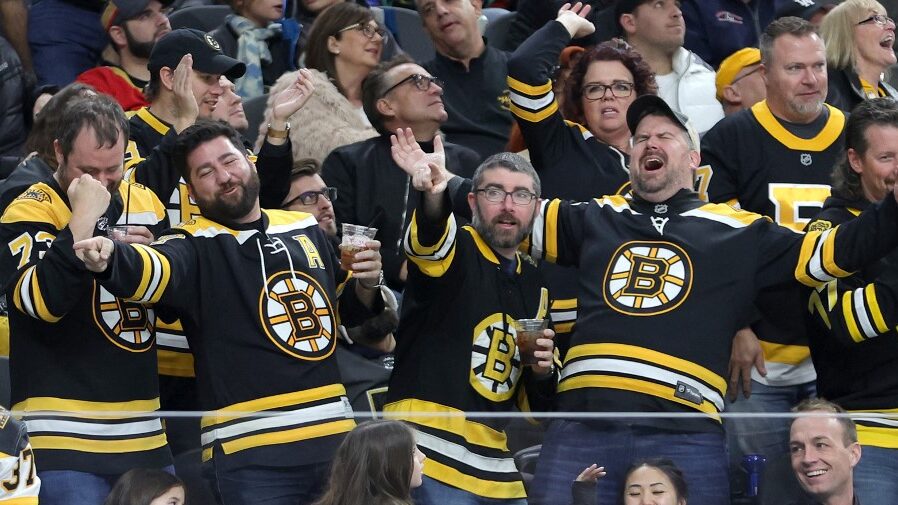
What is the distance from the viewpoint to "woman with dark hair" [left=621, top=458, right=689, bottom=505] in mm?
4207

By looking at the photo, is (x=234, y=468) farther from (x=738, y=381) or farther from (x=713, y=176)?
(x=713, y=176)

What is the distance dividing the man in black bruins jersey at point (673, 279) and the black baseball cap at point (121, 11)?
2474 mm

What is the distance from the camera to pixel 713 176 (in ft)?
18.9

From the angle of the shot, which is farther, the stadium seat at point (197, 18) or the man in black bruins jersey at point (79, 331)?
the stadium seat at point (197, 18)

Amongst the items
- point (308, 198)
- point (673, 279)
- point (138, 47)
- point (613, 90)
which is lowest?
point (673, 279)

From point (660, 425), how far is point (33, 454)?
1.69m

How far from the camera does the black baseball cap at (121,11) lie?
662 cm

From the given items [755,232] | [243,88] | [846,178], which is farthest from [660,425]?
[243,88]

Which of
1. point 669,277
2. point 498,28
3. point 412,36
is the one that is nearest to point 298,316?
point 669,277

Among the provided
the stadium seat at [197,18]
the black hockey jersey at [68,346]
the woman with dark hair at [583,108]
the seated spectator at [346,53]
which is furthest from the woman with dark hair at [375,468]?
the stadium seat at [197,18]

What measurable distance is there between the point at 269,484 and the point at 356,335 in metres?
1.11

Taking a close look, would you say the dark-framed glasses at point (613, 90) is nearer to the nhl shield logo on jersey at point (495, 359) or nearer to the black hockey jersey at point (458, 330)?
the black hockey jersey at point (458, 330)

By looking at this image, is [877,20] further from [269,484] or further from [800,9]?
[269,484]

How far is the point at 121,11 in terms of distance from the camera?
6.65 m
